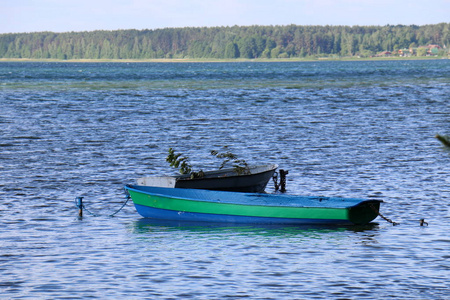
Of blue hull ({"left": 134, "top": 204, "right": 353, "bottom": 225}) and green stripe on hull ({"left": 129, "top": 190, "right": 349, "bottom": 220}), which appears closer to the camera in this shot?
green stripe on hull ({"left": 129, "top": 190, "right": 349, "bottom": 220})

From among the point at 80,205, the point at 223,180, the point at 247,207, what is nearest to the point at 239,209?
the point at 247,207

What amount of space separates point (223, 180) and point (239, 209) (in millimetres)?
3897

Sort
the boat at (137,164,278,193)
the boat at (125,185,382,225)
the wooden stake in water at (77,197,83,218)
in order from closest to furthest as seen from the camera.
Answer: the boat at (125,185,382,225), the wooden stake in water at (77,197,83,218), the boat at (137,164,278,193)

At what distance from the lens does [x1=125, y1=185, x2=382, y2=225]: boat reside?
887 inches

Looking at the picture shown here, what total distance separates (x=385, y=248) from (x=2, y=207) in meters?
13.6

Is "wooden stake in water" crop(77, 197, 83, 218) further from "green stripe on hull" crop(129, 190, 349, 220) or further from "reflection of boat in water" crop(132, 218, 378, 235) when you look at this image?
"reflection of boat in water" crop(132, 218, 378, 235)

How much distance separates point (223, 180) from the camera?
1059 inches

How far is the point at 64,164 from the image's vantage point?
127 feet

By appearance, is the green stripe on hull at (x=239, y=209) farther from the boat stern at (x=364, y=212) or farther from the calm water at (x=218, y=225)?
the calm water at (x=218, y=225)

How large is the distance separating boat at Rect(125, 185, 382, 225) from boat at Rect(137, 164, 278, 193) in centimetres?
135

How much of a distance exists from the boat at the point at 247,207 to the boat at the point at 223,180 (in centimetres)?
135

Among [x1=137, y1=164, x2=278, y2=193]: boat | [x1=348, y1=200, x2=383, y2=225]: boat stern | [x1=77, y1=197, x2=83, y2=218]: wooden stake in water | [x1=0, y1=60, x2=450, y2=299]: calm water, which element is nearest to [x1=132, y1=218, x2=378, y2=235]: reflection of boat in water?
[x1=0, y1=60, x2=450, y2=299]: calm water

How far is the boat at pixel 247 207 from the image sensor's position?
73.9 ft

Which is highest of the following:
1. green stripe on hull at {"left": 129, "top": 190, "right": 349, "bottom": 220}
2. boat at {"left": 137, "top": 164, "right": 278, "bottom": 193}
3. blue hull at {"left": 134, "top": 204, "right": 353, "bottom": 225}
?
boat at {"left": 137, "top": 164, "right": 278, "bottom": 193}
